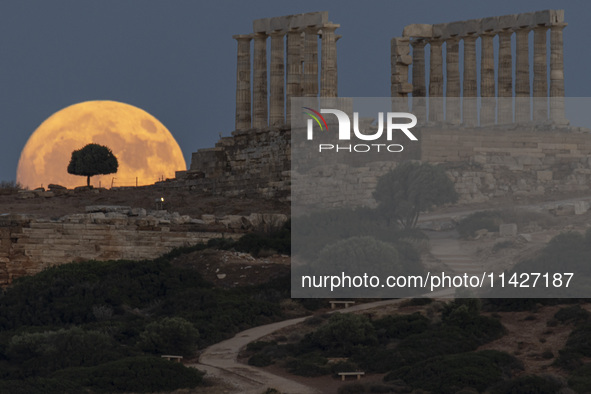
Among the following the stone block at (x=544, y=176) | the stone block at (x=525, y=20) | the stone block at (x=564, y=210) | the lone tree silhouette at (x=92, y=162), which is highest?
the stone block at (x=525, y=20)

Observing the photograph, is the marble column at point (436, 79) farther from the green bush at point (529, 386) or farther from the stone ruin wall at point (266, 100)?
the green bush at point (529, 386)

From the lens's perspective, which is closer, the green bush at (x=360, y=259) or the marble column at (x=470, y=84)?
the green bush at (x=360, y=259)

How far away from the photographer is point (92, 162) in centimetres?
7638

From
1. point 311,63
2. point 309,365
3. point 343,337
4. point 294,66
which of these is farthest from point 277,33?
point 309,365

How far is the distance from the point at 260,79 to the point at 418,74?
10033 millimetres

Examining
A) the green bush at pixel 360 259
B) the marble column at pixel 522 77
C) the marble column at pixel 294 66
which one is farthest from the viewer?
the marble column at pixel 522 77

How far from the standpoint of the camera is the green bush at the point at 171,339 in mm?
43031

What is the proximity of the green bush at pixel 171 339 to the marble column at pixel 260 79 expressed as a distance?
2939cm

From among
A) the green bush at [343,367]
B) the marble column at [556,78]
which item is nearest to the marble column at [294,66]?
the marble column at [556,78]

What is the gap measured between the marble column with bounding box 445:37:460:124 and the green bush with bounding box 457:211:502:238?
16.7m

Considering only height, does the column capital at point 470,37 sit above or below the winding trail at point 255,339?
above

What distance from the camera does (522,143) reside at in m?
71.8

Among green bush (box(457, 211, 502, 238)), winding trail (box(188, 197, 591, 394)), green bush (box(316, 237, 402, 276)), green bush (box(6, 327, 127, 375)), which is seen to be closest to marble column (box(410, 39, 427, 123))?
green bush (box(457, 211, 502, 238))
